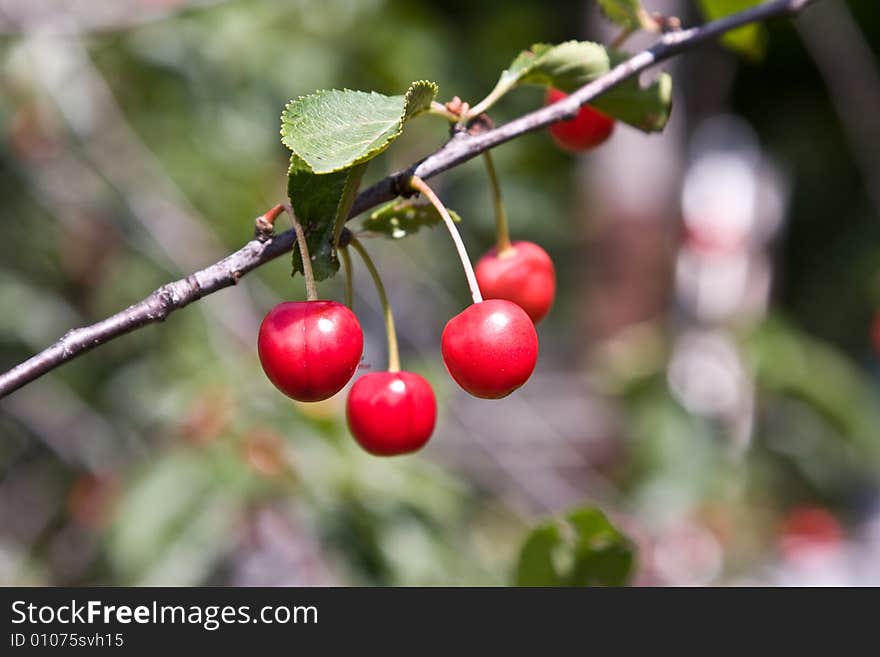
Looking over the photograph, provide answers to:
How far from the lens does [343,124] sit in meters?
0.84

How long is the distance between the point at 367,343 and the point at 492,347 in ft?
11.8

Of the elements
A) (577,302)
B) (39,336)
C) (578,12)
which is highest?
(578,12)

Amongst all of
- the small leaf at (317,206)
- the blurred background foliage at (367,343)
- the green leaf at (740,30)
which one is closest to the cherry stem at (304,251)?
the small leaf at (317,206)

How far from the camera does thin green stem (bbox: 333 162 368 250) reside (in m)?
0.87

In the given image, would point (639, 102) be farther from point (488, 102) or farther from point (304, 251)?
point (304, 251)

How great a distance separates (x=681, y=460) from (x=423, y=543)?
1.29 m

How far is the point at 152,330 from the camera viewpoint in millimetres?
3168

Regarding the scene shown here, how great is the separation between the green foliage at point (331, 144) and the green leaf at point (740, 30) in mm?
603

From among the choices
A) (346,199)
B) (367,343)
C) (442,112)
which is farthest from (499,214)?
(367,343)

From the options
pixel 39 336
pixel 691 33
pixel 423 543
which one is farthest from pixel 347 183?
pixel 39 336

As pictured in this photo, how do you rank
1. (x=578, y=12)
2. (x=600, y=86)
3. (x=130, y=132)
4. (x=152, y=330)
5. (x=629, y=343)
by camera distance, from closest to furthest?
(x=600, y=86)
(x=130, y=132)
(x=152, y=330)
(x=629, y=343)
(x=578, y=12)

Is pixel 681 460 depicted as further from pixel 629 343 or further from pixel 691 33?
pixel 691 33

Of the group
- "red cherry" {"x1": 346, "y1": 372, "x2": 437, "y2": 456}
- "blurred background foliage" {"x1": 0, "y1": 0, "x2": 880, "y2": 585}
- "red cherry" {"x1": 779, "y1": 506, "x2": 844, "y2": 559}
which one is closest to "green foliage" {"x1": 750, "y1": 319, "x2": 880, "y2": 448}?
"blurred background foliage" {"x1": 0, "y1": 0, "x2": 880, "y2": 585}

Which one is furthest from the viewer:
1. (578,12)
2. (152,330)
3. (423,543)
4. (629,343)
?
(578,12)
